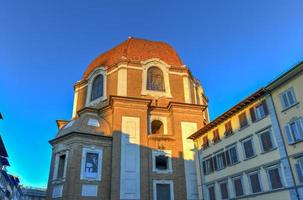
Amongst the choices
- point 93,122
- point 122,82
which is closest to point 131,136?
point 93,122

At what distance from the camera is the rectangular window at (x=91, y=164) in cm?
2559

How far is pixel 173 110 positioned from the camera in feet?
101

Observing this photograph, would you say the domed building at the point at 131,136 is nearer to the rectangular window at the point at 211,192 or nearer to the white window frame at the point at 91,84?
the white window frame at the point at 91,84

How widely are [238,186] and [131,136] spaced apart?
37.9 feet

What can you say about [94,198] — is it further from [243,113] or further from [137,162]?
[243,113]

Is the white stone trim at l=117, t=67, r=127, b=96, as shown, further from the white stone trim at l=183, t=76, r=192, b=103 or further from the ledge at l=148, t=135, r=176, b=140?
the white stone trim at l=183, t=76, r=192, b=103

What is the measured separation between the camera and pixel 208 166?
2584 cm

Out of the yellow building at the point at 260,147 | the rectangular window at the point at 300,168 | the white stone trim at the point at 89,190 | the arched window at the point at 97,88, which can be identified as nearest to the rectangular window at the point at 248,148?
the yellow building at the point at 260,147

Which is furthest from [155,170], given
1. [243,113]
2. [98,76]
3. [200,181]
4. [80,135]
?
[98,76]

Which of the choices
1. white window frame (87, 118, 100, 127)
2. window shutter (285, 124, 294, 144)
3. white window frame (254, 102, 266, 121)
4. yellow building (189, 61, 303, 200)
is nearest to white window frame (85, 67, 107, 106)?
white window frame (87, 118, 100, 127)

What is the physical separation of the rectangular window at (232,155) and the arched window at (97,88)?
17419 millimetres

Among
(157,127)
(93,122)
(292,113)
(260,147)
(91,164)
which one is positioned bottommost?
(260,147)

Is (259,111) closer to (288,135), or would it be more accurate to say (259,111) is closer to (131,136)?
(288,135)

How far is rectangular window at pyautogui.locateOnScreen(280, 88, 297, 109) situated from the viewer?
1808cm
